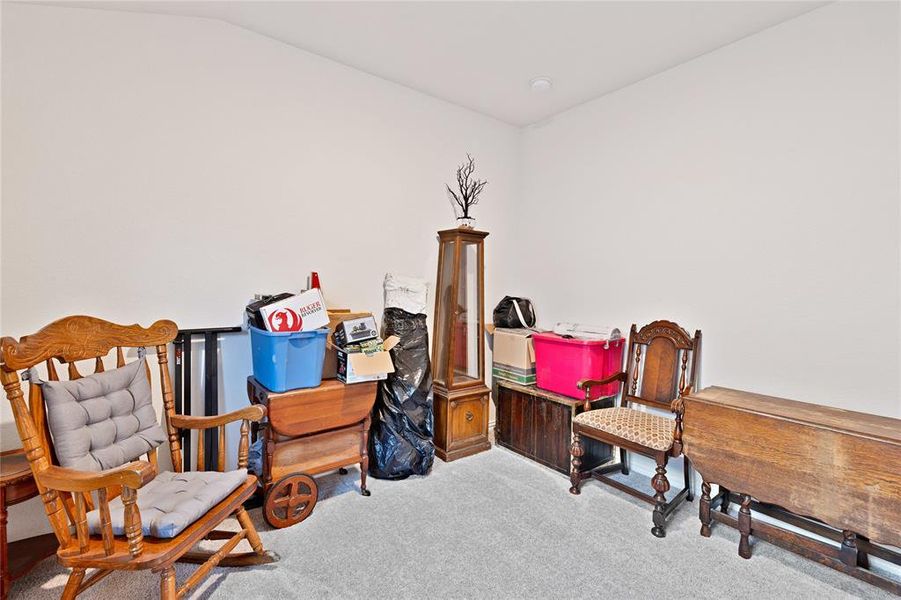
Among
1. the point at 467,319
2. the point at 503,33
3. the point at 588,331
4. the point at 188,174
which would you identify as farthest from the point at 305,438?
the point at 503,33

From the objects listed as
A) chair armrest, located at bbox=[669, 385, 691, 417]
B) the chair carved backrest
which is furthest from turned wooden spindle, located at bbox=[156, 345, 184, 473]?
chair armrest, located at bbox=[669, 385, 691, 417]

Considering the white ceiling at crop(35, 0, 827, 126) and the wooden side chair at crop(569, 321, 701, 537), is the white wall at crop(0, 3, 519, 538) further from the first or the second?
the wooden side chair at crop(569, 321, 701, 537)

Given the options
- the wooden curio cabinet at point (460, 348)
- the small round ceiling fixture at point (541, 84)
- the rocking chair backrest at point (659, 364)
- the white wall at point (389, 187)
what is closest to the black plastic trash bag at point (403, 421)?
the wooden curio cabinet at point (460, 348)

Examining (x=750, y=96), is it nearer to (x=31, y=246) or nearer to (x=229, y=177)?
(x=229, y=177)

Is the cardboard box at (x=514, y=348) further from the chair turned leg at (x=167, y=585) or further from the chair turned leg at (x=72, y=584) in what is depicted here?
the chair turned leg at (x=72, y=584)

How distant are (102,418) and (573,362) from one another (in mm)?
2526

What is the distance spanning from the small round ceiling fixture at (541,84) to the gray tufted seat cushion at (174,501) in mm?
2951

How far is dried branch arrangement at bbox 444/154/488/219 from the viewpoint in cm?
334

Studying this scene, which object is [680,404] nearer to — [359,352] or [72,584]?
[359,352]

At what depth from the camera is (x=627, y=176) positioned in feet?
9.64

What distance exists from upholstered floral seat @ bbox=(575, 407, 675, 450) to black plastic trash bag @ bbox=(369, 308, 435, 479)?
99 cm

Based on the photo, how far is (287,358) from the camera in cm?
211

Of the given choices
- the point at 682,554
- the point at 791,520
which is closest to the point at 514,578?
the point at 682,554

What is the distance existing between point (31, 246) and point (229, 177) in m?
0.93
